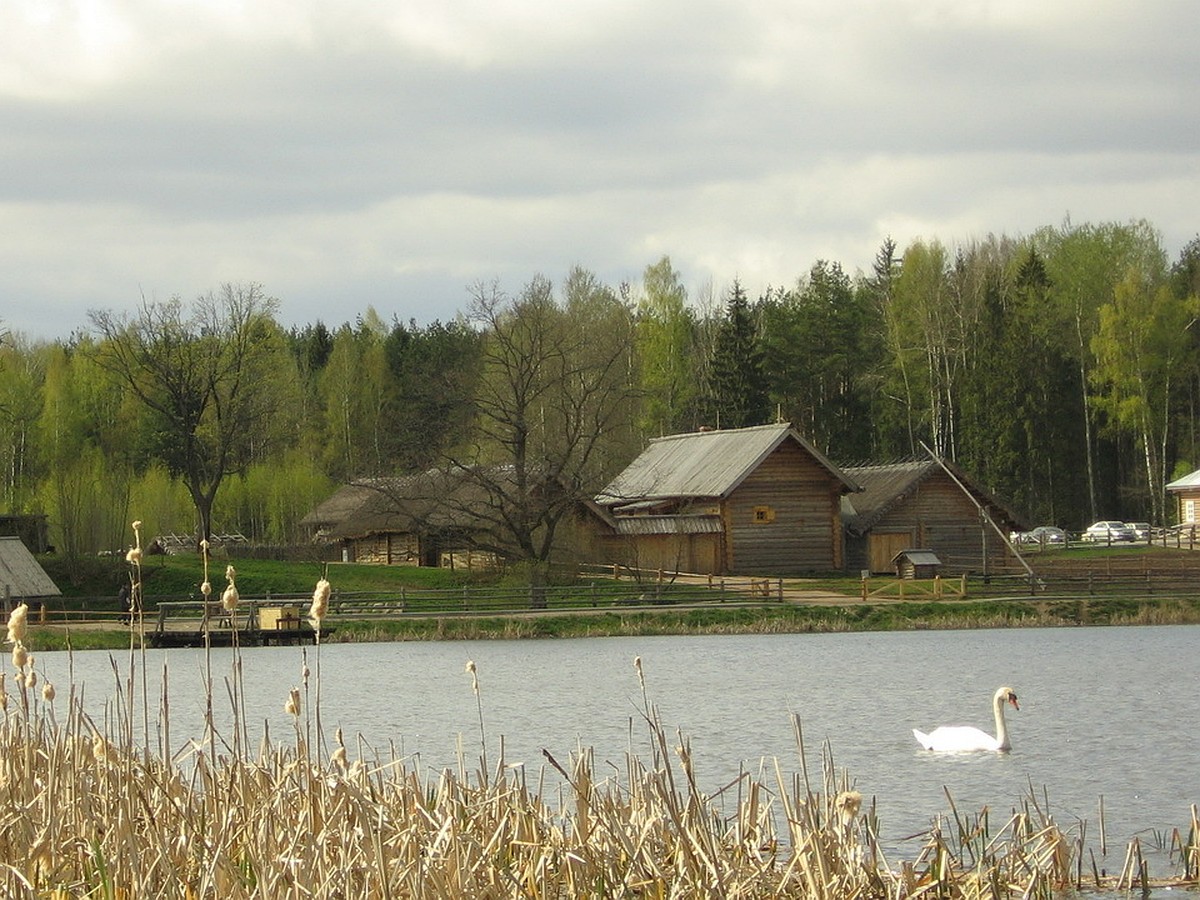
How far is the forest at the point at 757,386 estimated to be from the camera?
72.2 m

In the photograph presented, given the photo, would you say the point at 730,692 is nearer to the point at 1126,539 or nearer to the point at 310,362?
the point at 1126,539

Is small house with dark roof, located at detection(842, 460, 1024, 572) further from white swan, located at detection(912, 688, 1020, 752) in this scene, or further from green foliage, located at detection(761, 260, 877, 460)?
white swan, located at detection(912, 688, 1020, 752)

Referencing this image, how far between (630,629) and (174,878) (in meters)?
35.4

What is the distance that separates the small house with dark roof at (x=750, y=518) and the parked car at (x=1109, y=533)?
1464cm

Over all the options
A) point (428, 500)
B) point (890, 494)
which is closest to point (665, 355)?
point (890, 494)

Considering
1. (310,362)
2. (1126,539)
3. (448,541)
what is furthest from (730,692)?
(310,362)

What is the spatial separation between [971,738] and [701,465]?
42.6 m

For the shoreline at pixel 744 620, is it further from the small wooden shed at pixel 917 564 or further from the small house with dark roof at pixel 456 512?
the small wooden shed at pixel 917 564

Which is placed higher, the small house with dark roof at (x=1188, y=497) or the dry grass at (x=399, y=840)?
the small house with dark roof at (x=1188, y=497)

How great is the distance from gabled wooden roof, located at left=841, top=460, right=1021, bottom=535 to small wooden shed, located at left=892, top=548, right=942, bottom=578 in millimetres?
4239

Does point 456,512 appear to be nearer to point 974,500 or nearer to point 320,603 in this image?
point 974,500

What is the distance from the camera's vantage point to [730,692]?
91.7 ft

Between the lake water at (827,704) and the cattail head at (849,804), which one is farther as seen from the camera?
the lake water at (827,704)

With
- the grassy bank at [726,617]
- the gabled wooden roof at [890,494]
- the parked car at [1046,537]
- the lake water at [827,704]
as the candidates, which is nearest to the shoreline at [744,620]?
the grassy bank at [726,617]
